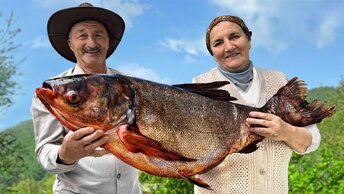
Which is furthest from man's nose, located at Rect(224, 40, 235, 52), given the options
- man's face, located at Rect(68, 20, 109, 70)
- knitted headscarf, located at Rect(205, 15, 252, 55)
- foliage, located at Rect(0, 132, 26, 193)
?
foliage, located at Rect(0, 132, 26, 193)

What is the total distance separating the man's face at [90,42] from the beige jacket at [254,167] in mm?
678

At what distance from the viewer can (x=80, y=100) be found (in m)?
1.93

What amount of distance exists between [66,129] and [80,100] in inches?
45.1

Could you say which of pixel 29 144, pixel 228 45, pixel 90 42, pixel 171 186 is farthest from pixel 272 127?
pixel 29 144

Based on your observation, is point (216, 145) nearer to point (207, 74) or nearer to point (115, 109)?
point (115, 109)

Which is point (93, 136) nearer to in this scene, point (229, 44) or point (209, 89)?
point (209, 89)

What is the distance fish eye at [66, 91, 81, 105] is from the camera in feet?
6.24

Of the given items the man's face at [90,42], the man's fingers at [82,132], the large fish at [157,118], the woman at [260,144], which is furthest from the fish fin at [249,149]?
the man's face at [90,42]

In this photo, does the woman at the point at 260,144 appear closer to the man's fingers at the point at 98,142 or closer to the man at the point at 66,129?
the man at the point at 66,129

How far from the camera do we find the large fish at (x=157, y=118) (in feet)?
6.28

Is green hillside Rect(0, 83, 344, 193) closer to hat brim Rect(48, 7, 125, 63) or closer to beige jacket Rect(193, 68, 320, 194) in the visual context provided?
beige jacket Rect(193, 68, 320, 194)

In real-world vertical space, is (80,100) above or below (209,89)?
below

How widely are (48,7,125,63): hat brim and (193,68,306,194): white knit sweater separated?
769 mm

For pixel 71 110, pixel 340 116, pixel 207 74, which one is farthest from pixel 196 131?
pixel 340 116
